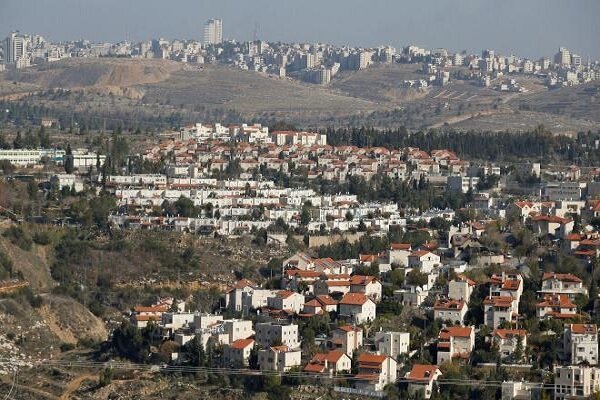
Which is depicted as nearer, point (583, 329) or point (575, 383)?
point (575, 383)

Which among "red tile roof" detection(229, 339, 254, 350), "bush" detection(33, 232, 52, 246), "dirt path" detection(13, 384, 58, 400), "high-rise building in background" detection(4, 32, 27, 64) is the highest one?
"high-rise building in background" detection(4, 32, 27, 64)

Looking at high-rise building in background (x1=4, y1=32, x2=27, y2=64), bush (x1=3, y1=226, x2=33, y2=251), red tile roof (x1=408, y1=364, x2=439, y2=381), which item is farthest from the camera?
high-rise building in background (x1=4, y1=32, x2=27, y2=64)

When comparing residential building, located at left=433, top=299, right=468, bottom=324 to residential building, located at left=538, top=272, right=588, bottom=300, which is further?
residential building, located at left=538, top=272, right=588, bottom=300

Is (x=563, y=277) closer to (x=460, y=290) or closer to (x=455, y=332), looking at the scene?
(x=460, y=290)

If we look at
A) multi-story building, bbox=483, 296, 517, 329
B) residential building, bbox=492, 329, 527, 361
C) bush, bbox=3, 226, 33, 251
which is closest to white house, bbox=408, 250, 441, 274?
multi-story building, bbox=483, 296, 517, 329

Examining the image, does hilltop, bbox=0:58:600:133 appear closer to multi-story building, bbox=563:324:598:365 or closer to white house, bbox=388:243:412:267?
white house, bbox=388:243:412:267

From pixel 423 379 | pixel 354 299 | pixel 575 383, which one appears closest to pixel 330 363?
pixel 423 379
